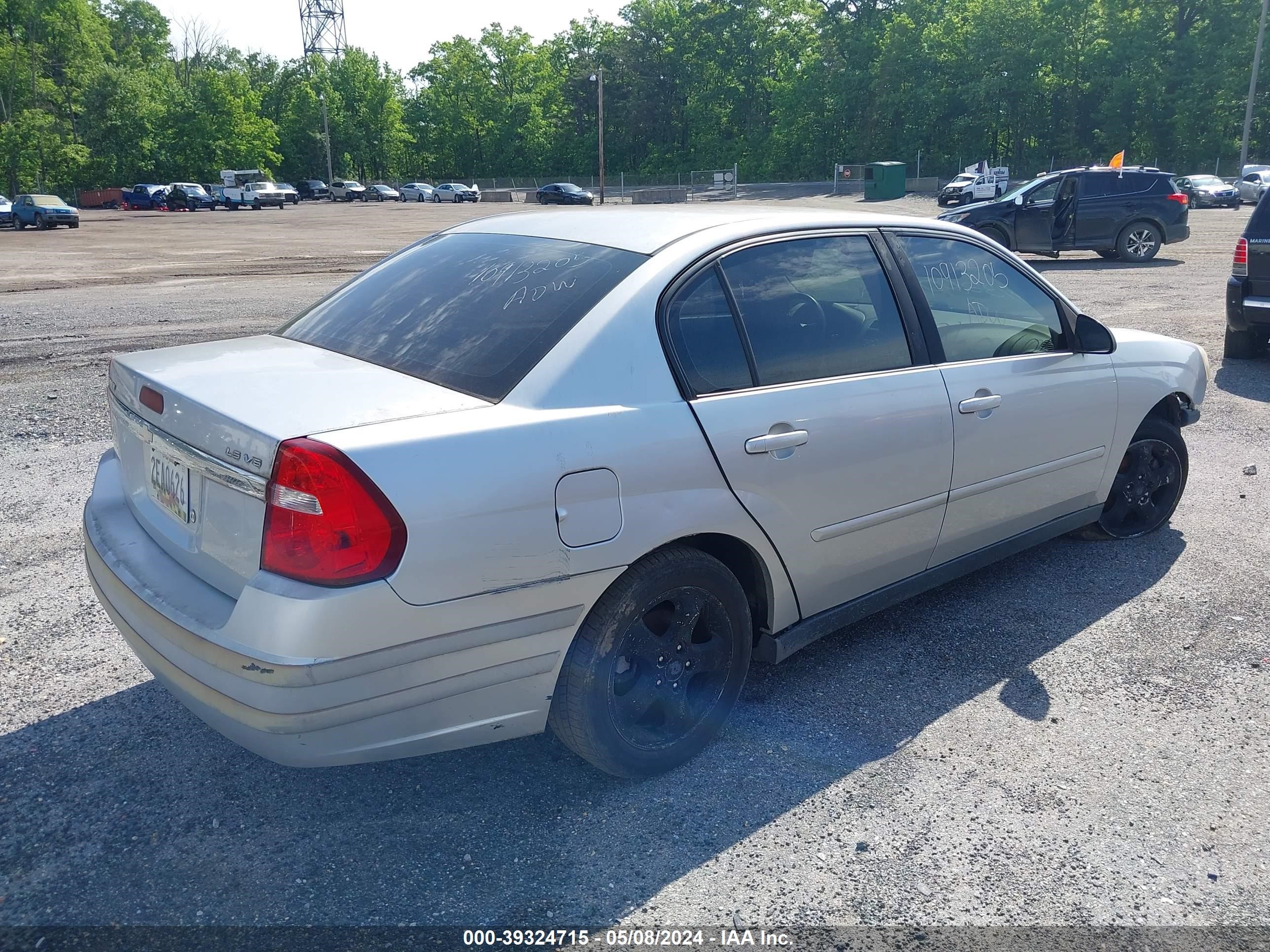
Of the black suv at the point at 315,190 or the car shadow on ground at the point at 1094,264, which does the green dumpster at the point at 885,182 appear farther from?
the black suv at the point at 315,190

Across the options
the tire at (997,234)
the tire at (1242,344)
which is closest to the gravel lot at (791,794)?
the tire at (1242,344)

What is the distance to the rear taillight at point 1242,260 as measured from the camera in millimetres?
9086

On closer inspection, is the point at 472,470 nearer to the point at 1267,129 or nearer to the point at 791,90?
the point at 1267,129

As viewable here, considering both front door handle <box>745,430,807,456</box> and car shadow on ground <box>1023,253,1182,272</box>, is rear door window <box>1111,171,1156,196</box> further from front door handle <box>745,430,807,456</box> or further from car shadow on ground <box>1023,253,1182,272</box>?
front door handle <box>745,430,807,456</box>

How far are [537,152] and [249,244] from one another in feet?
224

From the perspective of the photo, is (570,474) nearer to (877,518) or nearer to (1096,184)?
(877,518)

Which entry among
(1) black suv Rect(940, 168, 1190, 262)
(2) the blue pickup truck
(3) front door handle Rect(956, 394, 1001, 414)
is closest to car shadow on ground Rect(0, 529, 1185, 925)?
(3) front door handle Rect(956, 394, 1001, 414)

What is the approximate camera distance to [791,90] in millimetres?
79625

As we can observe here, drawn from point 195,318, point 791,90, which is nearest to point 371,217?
point 195,318

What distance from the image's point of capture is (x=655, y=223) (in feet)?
11.1

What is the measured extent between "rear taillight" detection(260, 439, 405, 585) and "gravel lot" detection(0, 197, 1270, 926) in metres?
0.88

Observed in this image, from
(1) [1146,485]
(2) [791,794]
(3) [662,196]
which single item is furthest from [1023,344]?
(3) [662,196]

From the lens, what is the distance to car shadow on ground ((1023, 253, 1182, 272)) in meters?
18.0

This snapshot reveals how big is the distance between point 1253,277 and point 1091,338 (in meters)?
6.24
